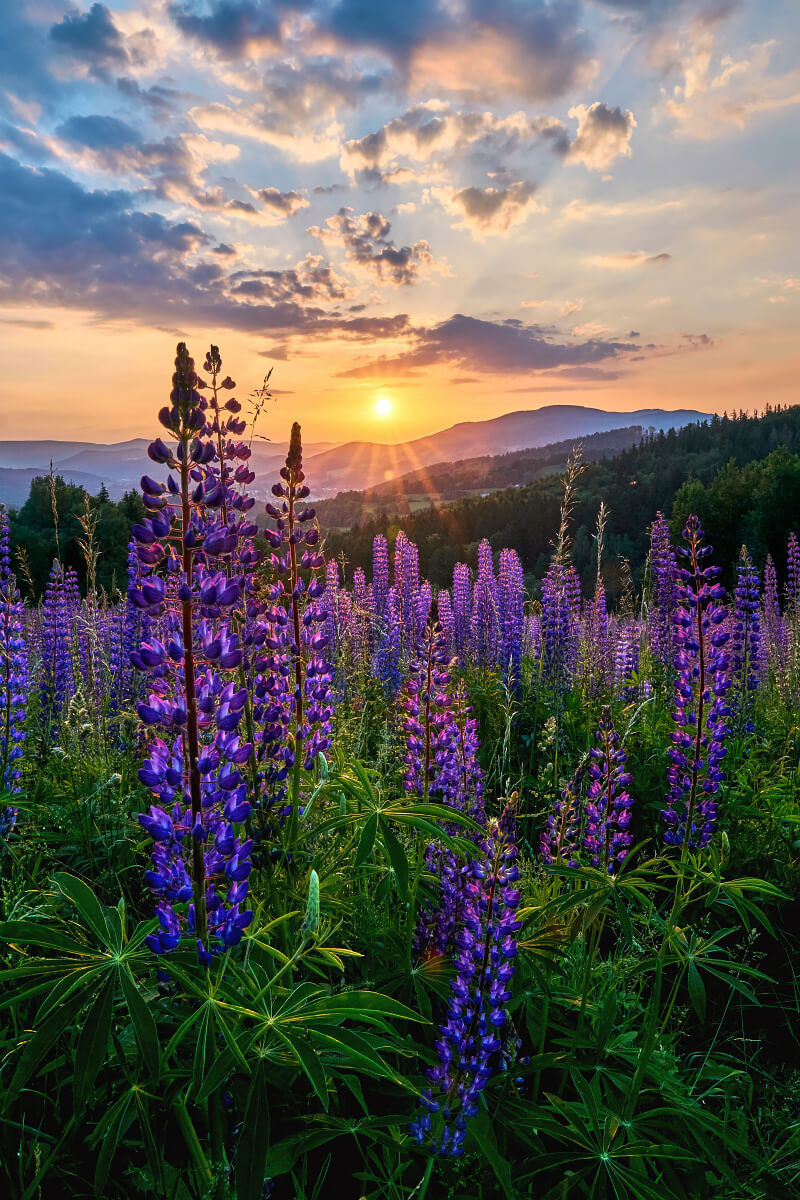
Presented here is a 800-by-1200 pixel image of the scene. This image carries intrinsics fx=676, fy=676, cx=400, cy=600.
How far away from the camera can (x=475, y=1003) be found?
227 centimetres

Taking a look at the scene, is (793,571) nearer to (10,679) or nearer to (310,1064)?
(10,679)

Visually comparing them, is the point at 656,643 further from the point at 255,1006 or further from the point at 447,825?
the point at 255,1006

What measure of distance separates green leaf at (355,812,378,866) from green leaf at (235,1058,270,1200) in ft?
2.13

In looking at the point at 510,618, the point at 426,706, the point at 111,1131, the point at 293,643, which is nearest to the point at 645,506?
the point at 510,618

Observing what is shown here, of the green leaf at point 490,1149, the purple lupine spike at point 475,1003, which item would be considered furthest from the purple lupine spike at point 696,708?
the green leaf at point 490,1149

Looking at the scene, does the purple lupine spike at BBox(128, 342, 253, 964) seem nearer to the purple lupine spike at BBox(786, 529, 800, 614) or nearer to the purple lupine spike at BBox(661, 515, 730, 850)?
the purple lupine spike at BBox(661, 515, 730, 850)

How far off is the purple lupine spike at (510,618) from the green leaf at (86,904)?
616 cm

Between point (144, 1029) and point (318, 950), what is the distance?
2.39 ft

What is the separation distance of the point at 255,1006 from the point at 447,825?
183cm

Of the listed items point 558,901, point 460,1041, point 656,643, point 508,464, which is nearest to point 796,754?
point 656,643

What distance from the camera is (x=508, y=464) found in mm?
169750

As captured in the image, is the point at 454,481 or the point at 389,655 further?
the point at 454,481

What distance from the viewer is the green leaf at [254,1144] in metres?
1.53

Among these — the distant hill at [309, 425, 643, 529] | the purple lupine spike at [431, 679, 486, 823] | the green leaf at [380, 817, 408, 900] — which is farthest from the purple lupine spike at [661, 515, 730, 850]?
the distant hill at [309, 425, 643, 529]
